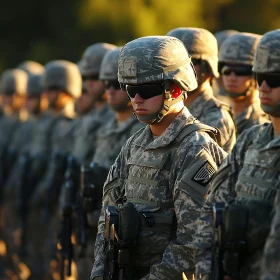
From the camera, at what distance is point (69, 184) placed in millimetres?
12055

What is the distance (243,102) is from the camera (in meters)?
10.6

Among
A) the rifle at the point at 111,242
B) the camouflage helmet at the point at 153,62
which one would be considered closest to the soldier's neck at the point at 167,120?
the camouflage helmet at the point at 153,62

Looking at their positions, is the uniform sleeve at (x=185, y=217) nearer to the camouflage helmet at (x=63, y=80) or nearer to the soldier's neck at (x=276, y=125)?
the soldier's neck at (x=276, y=125)

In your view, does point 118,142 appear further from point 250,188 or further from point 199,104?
point 250,188

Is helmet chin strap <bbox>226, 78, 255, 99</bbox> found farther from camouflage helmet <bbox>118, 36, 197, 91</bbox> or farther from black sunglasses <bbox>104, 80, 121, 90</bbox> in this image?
camouflage helmet <bbox>118, 36, 197, 91</bbox>

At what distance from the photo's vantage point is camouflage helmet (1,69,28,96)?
753 inches

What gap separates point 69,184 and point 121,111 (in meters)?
1.42

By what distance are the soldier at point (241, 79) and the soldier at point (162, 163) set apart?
8.60 feet

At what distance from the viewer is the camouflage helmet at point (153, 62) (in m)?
7.50

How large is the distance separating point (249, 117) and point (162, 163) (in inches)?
127

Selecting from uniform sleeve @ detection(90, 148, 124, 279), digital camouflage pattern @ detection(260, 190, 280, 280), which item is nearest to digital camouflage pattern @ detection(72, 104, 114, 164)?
uniform sleeve @ detection(90, 148, 124, 279)

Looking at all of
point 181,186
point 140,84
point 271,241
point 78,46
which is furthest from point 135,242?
point 78,46

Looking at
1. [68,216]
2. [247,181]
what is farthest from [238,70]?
[247,181]

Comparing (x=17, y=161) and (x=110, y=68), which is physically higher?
(x=110, y=68)
